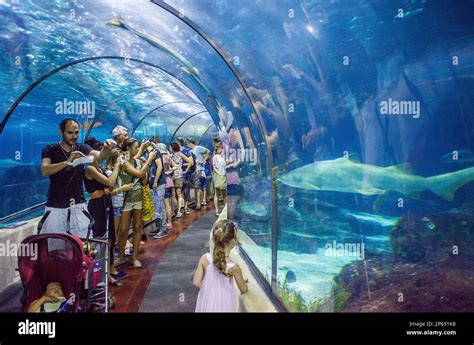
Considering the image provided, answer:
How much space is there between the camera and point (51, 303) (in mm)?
3584

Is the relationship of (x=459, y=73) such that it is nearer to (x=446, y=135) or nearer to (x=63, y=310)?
(x=446, y=135)

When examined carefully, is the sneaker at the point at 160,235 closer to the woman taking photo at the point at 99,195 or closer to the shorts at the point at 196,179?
the woman taking photo at the point at 99,195

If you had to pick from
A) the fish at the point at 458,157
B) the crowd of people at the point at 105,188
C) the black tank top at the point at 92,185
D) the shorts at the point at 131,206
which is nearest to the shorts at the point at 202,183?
the crowd of people at the point at 105,188

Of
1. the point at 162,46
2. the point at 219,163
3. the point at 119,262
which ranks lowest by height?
the point at 119,262

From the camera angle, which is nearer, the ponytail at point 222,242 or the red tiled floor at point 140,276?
the ponytail at point 222,242

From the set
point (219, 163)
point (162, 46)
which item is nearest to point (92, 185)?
point (162, 46)

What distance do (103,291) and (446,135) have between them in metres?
4.03

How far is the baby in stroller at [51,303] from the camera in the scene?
11.7 feet

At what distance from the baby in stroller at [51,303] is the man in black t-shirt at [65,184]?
81cm

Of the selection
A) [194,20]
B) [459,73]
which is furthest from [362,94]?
[194,20]

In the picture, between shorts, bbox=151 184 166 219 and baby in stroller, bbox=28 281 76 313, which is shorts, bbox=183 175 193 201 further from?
baby in stroller, bbox=28 281 76 313

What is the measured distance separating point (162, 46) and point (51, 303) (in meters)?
5.72

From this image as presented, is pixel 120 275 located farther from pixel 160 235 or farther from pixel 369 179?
pixel 369 179
